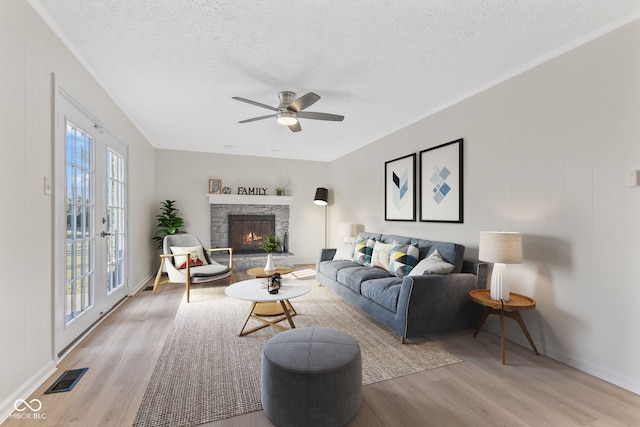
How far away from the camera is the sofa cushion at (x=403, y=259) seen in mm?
3439

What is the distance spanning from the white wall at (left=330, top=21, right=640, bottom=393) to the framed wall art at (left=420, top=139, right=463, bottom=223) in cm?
17

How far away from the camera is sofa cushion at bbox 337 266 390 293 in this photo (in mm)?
3484

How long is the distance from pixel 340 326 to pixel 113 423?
203 cm

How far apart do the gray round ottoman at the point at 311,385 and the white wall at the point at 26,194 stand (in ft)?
4.99

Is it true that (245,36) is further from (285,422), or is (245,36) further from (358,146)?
(358,146)

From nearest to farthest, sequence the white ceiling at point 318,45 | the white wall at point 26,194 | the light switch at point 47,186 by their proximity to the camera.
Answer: the white wall at point 26,194 → the white ceiling at point 318,45 → the light switch at point 47,186

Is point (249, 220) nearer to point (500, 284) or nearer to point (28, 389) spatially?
point (28, 389)

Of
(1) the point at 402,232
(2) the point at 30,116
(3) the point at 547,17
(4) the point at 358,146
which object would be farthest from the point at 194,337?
(4) the point at 358,146

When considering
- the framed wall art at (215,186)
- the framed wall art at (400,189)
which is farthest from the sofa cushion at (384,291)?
the framed wall art at (215,186)

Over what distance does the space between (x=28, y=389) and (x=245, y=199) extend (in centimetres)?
464

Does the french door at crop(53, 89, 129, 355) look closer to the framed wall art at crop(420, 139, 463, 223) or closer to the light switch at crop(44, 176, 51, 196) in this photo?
the light switch at crop(44, 176, 51, 196)

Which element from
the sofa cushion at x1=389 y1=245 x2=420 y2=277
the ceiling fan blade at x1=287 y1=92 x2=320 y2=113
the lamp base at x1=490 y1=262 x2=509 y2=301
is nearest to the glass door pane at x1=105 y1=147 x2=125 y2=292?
the ceiling fan blade at x1=287 y1=92 x2=320 y2=113

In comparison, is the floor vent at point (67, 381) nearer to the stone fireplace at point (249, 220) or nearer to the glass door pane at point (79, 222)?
the glass door pane at point (79, 222)

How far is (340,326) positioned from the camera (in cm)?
313
